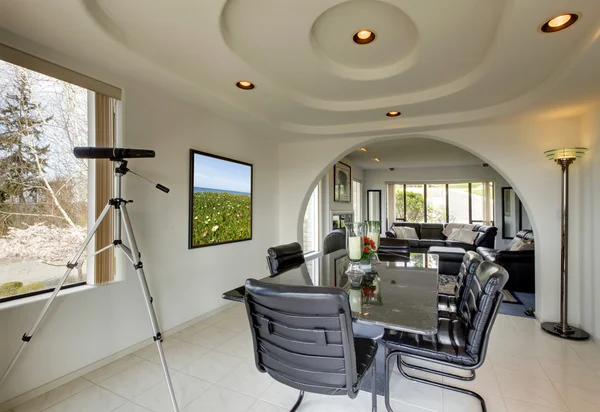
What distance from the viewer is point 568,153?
9.02ft

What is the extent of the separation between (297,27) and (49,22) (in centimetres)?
139

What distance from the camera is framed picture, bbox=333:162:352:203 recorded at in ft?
19.6

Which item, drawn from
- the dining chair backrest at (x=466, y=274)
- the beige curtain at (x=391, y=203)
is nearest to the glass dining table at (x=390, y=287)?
the dining chair backrest at (x=466, y=274)

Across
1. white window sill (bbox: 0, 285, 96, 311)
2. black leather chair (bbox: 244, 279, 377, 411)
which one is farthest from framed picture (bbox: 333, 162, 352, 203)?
black leather chair (bbox: 244, 279, 377, 411)

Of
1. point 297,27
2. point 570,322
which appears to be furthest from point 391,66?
point 570,322

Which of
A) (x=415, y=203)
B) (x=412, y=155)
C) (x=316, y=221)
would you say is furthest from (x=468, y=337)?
(x=415, y=203)

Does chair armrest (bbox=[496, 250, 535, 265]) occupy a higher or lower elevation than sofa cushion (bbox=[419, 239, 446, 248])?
higher

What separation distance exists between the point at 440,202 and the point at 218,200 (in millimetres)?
7631

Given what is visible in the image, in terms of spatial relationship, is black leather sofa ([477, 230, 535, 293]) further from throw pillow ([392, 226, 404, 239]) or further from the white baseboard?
the white baseboard

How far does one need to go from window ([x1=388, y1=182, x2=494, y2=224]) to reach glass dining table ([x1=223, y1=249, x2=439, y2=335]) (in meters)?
6.65

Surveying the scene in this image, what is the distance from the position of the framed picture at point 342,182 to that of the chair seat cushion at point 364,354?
14.7 feet

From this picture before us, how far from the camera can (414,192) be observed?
356 inches

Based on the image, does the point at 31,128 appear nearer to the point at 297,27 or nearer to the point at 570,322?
the point at 297,27

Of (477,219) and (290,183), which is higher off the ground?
(290,183)
